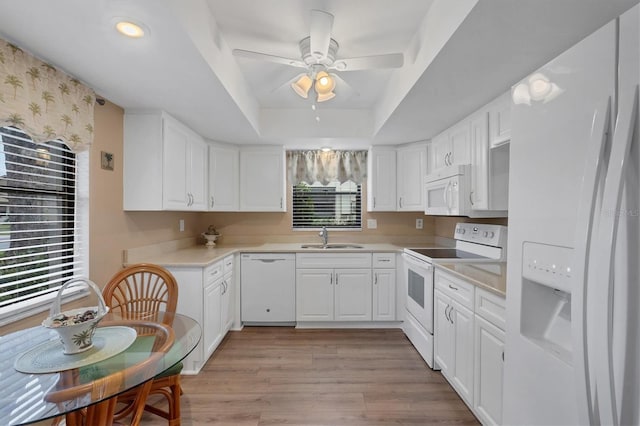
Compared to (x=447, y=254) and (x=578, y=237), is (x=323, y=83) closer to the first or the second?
(x=578, y=237)

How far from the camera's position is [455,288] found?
81.0 inches

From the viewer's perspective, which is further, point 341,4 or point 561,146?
point 341,4

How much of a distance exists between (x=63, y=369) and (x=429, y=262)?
2.34 metres

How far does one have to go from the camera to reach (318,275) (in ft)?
10.7

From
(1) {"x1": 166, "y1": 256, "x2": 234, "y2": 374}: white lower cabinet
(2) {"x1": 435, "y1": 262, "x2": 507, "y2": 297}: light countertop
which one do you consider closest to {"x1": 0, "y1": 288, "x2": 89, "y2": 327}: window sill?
(1) {"x1": 166, "y1": 256, "x2": 234, "y2": 374}: white lower cabinet

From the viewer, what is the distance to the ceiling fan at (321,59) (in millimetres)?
1633

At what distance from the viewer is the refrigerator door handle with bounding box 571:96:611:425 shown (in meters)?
0.72

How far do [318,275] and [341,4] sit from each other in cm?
250

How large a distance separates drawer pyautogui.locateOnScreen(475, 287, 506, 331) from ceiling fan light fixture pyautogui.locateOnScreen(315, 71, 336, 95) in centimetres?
169

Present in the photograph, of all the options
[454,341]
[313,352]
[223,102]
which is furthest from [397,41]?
[313,352]

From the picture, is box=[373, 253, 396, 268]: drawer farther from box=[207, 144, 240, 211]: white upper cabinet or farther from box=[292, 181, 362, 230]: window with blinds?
box=[207, 144, 240, 211]: white upper cabinet

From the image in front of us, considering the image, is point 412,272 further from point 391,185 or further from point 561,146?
point 561,146

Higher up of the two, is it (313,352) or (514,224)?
(514,224)

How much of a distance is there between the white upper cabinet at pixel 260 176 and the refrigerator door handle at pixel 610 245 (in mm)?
3170
